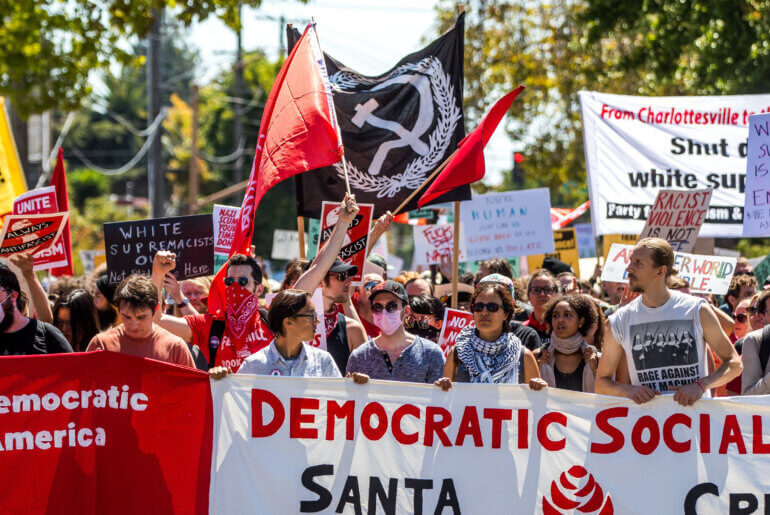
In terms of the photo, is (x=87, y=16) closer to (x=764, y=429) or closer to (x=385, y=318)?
(x=385, y=318)

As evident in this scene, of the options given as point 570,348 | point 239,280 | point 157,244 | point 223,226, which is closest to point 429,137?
point 223,226

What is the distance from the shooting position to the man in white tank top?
16.7ft

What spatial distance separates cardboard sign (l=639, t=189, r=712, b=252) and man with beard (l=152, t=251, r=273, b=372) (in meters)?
3.74

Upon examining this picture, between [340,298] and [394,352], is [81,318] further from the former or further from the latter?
[394,352]

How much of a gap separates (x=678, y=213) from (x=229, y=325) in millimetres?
4161

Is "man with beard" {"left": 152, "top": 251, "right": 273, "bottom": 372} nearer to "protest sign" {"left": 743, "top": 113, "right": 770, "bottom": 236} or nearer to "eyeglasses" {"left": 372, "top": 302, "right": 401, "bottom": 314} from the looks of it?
"eyeglasses" {"left": 372, "top": 302, "right": 401, "bottom": 314}

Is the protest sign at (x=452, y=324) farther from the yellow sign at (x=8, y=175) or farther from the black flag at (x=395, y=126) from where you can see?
the yellow sign at (x=8, y=175)

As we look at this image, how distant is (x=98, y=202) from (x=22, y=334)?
54.6 m

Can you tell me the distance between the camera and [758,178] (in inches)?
346

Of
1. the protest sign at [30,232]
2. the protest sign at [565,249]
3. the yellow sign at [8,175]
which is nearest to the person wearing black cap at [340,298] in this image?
the protest sign at [30,232]

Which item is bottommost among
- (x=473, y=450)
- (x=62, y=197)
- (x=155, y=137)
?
(x=473, y=450)

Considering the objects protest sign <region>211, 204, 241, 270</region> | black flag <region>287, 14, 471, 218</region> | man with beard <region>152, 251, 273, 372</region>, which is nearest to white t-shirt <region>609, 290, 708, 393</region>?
man with beard <region>152, 251, 273, 372</region>

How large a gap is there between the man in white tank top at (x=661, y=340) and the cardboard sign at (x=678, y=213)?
3.48 meters

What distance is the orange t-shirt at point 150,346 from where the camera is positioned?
550cm
